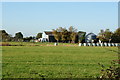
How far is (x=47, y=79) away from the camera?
7.78m

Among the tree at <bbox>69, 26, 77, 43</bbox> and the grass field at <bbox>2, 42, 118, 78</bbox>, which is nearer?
the grass field at <bbox>2, 42, 118, 78</bbox>

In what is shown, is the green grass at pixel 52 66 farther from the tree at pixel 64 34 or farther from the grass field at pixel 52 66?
the tree at pixel 64 34

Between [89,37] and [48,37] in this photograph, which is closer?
[89,37]

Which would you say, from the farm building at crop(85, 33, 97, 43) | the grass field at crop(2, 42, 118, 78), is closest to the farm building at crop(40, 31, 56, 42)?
the farm building at crop(85, 33, 97, 43)

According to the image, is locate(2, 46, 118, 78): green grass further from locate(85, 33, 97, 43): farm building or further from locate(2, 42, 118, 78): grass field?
locate(85, 33, 97, 43): farm building

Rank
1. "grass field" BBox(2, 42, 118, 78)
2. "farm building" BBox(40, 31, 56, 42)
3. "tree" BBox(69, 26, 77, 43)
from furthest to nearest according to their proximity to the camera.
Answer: "farm building" BBox(40, 31, 56, 42) < "tree" BBox(69, 26, 77, 43) < "grass field" BBox(2, 42, 118, 78)

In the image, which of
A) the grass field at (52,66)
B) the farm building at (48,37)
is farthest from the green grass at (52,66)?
the farm building at (48,37)

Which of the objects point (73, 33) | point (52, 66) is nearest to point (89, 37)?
point (73, 33)

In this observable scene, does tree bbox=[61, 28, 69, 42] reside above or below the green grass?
above

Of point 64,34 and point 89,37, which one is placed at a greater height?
point 64,34

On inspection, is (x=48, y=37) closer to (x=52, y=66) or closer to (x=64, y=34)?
(x=64, y=34)

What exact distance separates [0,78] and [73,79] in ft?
7.84

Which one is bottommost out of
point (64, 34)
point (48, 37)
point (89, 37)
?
point (89, 37)

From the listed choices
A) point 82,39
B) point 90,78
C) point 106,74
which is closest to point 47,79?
point 90,78
